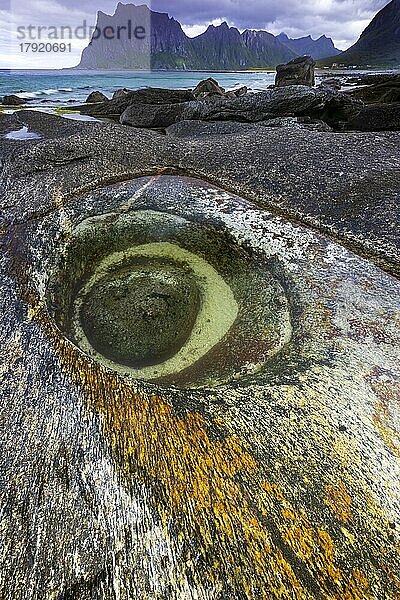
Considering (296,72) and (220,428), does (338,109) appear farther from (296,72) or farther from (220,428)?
(296,72)

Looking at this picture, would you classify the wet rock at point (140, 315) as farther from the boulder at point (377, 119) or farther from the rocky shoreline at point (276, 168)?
the boulder at point (377, 119)

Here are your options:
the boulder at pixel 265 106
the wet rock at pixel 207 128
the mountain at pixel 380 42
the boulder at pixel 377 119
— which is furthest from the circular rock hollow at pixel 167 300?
the mountain at pixel 380 42

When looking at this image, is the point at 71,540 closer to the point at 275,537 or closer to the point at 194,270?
the point at 275,537

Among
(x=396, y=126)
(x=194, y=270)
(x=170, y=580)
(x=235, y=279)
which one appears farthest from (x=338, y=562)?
(x=396, y=126)

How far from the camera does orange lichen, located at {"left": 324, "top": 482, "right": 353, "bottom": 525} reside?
180cm

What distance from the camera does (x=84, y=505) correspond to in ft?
5.87

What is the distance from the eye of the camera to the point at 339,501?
6.04ft

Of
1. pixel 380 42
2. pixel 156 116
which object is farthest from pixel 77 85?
pixel 380 42

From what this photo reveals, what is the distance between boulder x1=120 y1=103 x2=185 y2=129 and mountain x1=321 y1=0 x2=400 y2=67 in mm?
80544

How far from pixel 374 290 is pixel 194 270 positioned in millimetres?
1597

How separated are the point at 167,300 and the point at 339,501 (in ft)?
6.95

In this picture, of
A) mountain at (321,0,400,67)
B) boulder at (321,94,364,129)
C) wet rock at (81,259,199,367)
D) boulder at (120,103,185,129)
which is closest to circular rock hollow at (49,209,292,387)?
wet rock at (81,259,199,367)

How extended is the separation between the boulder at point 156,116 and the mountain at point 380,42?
8054cm

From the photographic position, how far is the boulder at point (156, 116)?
10664mm
